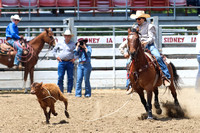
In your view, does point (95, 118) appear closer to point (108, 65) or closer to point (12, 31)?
point (12, 31)

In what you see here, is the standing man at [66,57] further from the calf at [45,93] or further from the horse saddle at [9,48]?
the calf at [45,93]

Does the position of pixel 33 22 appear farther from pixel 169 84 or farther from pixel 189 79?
pixel 169 84

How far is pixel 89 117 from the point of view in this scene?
9195 mm

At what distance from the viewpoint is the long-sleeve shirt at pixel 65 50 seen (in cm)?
1354

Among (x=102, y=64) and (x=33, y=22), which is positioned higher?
(x=33, y=22)

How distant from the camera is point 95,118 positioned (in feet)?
29.5

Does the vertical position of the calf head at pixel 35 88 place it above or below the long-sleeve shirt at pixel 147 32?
below

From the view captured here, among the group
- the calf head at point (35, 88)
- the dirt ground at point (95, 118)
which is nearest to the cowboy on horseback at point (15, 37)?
the dirt ground at point (95, 118)

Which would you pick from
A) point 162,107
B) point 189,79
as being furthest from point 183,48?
point 162,107

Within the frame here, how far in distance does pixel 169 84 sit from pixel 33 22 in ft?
30.2

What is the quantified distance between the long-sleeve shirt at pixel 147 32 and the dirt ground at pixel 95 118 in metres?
1.34

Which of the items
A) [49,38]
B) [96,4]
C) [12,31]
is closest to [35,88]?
[12,31]

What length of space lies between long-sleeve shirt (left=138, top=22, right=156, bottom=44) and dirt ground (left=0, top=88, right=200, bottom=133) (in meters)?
1.34

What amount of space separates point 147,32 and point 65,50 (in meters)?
4.64
